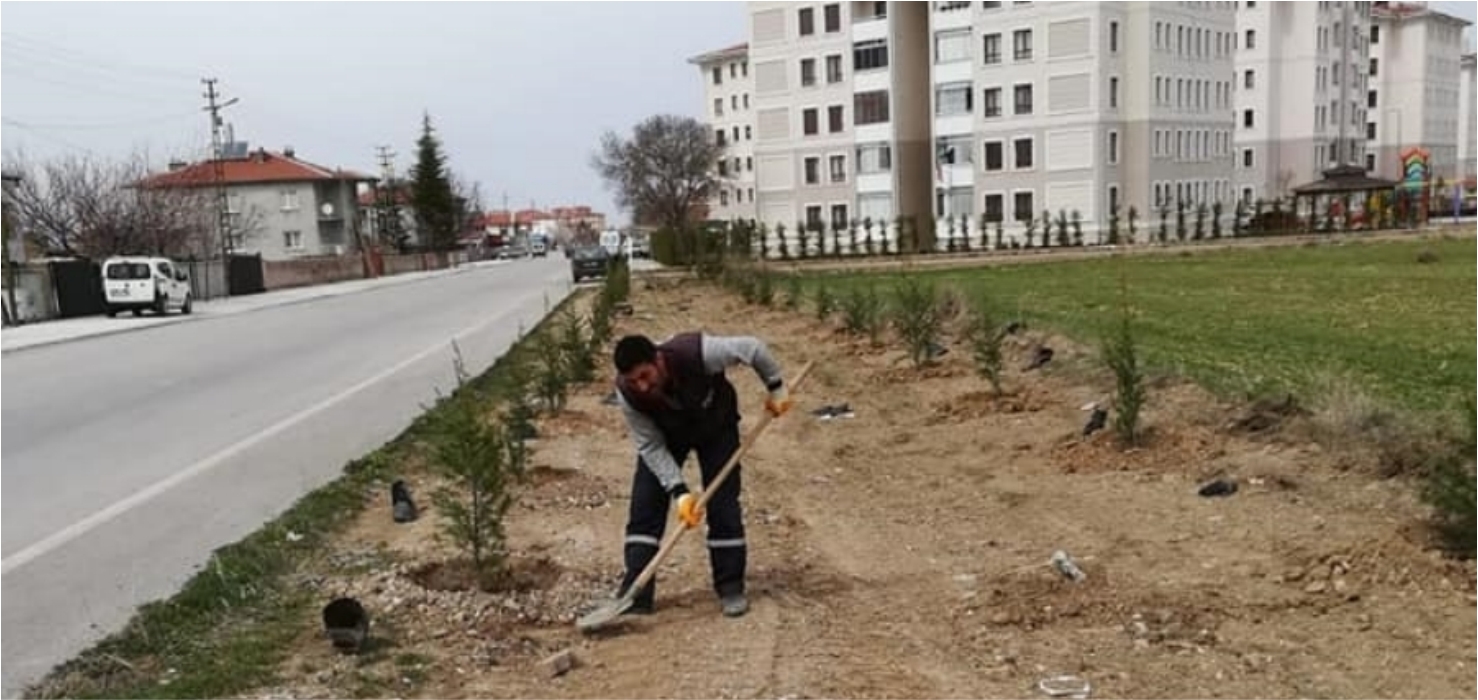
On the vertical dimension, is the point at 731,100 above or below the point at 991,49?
above

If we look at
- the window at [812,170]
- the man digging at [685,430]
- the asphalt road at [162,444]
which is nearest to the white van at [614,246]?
the asphalt road at [162,444]

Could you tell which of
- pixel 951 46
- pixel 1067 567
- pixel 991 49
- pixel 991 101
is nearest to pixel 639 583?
pixel 1067 567

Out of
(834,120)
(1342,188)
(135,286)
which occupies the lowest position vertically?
(135,286)

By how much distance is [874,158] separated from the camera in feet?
216

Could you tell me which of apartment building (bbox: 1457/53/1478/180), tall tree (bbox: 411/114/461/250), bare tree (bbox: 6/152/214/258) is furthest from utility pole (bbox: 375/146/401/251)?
apartment building (bbox: 1457/53/1478/180)

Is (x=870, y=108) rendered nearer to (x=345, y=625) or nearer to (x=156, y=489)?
(x=156, y=489)

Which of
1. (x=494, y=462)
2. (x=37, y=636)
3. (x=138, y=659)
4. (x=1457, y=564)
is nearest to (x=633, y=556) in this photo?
(x=494, y=462)

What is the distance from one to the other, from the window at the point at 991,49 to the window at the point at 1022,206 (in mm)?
6952

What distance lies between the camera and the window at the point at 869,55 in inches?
2562

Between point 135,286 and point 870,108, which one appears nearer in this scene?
point 135,286

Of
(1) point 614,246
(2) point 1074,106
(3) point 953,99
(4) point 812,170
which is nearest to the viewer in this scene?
(1) point 614,246

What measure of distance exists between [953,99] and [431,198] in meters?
48.4

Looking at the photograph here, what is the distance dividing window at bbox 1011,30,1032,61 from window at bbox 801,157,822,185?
12.3 meters

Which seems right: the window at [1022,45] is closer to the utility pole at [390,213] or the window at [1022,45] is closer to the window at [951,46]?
the window at [951,46]
